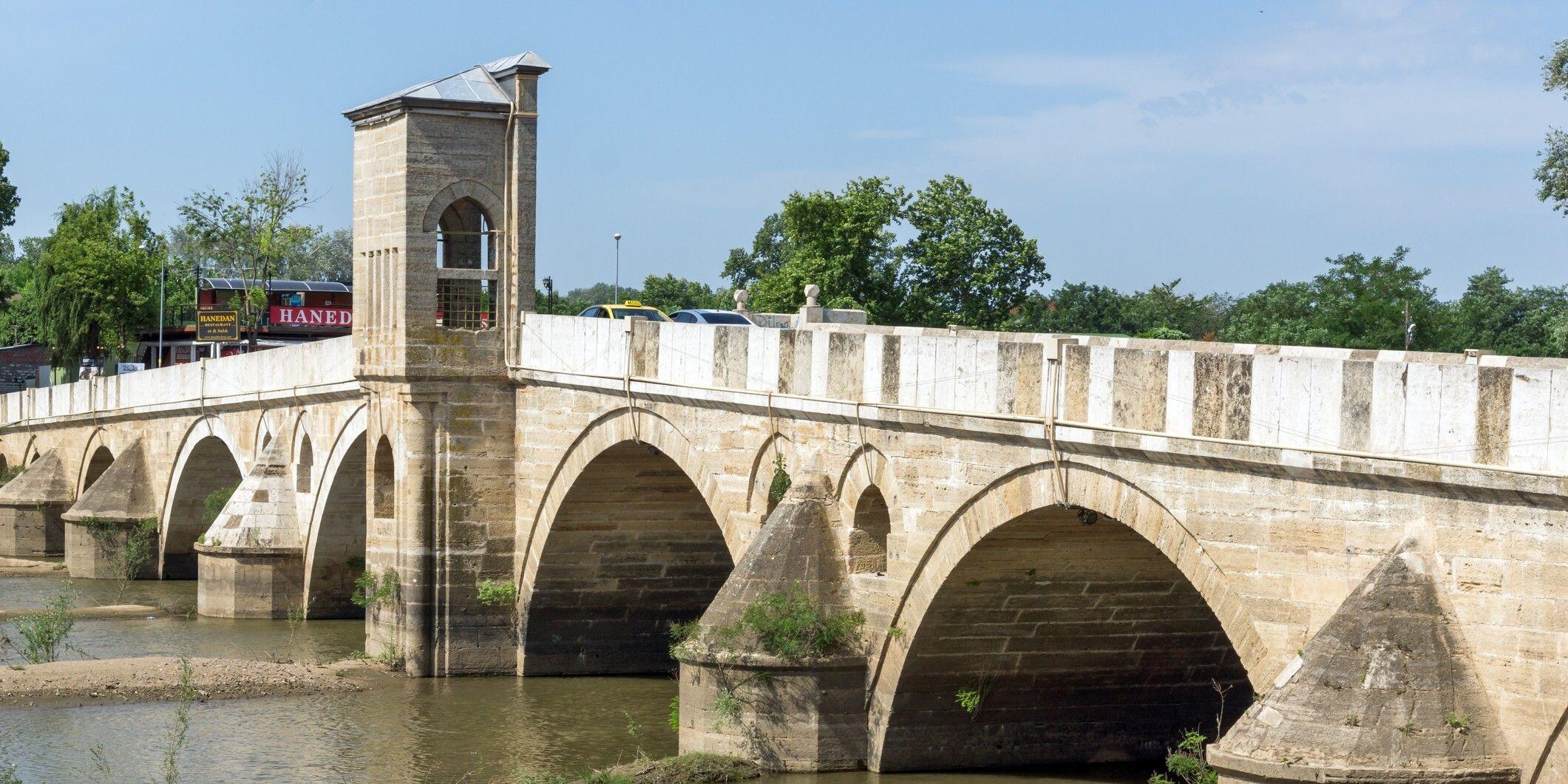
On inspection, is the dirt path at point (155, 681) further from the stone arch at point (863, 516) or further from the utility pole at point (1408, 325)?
the utility pole at point (1408, 325)

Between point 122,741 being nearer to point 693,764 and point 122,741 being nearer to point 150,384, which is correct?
point 693,764

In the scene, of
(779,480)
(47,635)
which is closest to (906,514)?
(779,480)

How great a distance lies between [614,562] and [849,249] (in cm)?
2433

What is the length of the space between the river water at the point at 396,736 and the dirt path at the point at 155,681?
0.25 metres

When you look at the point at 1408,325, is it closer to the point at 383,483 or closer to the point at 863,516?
the point at 383,483

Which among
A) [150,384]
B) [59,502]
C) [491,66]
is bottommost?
[59,502]

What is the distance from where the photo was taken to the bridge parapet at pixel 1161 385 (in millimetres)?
9602

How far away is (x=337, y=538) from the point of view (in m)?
26.8

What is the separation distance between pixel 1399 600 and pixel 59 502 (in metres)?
34.2

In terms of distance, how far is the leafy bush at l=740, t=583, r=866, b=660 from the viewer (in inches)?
594

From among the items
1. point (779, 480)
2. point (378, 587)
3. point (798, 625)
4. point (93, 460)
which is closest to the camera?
point (798, 625)

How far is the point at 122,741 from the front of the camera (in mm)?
17594

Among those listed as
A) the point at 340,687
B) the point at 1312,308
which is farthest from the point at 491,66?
the point at 1312,308

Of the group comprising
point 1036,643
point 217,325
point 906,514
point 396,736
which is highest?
point 217,325
